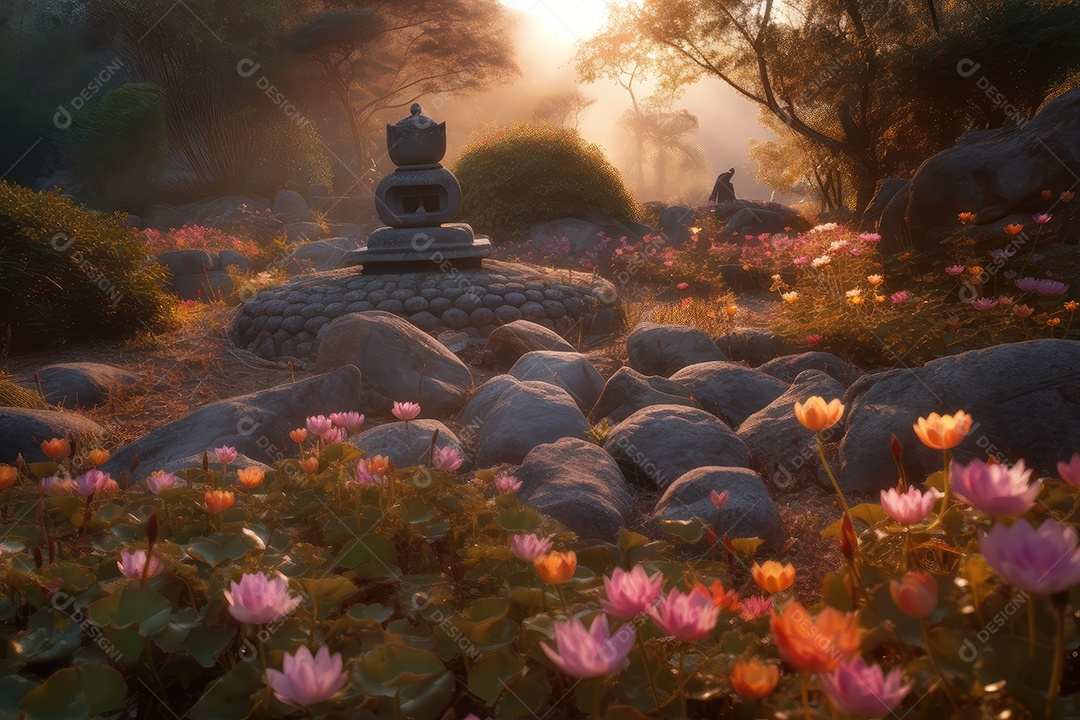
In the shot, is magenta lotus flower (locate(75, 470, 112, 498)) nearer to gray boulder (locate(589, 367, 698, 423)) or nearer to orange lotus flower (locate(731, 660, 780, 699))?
orange lotus flower (locate(731, 660, 780, 699))

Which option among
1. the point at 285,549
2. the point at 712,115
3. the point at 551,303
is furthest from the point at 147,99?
the point at 712,115

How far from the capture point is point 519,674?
1.18 metres

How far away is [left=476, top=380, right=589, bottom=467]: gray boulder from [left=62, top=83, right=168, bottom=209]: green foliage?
24596 millimetres

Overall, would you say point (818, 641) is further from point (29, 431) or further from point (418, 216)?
point (418, 216)

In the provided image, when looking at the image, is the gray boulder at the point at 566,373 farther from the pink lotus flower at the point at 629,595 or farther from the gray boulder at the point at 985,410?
the pink lotus flower at the point at 629,595

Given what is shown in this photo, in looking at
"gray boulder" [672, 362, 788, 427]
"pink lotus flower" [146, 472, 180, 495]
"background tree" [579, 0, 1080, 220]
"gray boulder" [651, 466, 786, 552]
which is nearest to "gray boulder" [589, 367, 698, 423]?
"gray boulder" [672, 362, 788, 427]

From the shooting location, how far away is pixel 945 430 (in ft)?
4.13

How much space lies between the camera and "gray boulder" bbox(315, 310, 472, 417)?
4.86 metres

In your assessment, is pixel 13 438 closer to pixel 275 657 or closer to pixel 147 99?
pixel 275 657

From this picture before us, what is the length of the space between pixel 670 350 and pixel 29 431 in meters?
4.59

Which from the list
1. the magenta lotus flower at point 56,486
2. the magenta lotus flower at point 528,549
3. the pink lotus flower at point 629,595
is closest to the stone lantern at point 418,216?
the magenta lotus flower at point 56,486

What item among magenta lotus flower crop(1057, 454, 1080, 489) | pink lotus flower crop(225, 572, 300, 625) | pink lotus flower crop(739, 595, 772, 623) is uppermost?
magenta lotus flower crop(1057, 454, 1080, 489)

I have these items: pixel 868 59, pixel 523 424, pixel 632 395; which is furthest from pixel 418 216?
pixel 868 59

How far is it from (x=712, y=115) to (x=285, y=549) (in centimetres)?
10209
